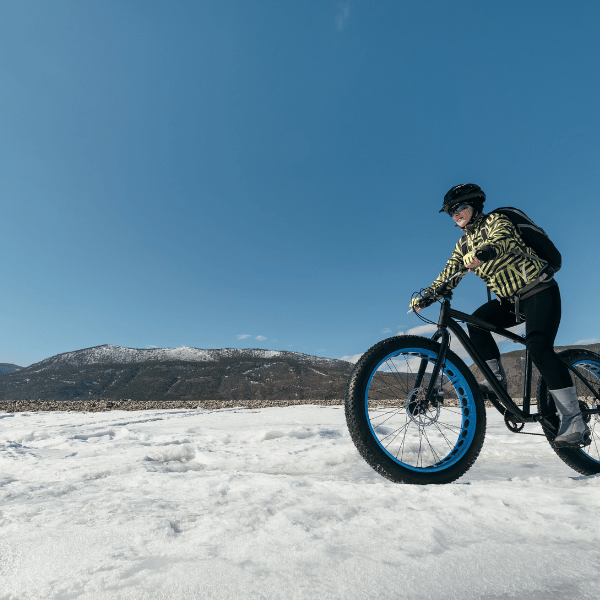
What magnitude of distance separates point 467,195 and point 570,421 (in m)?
1.88

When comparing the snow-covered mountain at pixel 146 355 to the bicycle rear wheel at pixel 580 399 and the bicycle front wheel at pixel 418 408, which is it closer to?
the bicycle rear wheel at pixel 580 399

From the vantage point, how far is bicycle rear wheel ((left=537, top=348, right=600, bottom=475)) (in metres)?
2.64

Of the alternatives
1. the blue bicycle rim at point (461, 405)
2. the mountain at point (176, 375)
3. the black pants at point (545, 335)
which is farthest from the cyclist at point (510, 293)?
the mountain at point (176, 375)

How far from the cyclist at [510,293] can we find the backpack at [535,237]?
6cm

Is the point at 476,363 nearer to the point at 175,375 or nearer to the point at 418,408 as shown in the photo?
the point at 418,408

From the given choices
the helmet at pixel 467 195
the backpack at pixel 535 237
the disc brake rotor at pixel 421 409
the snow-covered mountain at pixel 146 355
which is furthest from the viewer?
the snow-covered mountain at pixel 146 355

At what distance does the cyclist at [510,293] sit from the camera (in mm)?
2418

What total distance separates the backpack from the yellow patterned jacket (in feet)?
0.21

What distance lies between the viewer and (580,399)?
3.00 m

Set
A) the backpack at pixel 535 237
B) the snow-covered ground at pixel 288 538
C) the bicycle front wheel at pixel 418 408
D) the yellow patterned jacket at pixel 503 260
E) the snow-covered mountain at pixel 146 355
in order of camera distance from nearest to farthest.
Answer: the snow-covered ground at pixel 288 538 → the bicycle front wheel at pixel 418 408 → the yellow patterned jacket at pixel 503 260 → the backpack at pixel 535 237 → the snow-covered mountain at pixel 146 355

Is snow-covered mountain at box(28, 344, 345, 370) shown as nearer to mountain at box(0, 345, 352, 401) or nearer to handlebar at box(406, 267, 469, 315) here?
mountain at box(0, 345, 352, 401)

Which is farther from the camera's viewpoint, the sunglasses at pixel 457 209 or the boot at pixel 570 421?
the sunglasses at pixel 457 209

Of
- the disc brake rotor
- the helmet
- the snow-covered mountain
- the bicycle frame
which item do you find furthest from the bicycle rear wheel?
the snow-covered mountain

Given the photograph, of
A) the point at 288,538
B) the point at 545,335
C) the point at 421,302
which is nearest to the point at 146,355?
the point at 421,302
